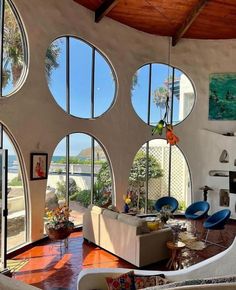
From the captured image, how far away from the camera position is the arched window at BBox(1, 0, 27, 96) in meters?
6.33

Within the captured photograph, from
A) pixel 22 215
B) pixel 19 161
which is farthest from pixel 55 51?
pixel 22 215

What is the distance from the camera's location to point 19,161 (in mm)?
6625

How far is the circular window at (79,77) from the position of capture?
7656mm

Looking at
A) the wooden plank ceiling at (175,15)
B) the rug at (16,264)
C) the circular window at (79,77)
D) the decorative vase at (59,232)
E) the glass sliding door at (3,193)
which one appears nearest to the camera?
the glass sliding door at (3,193)

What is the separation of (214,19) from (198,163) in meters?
4.77

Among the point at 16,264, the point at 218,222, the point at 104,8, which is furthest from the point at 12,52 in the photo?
the point at 218,222

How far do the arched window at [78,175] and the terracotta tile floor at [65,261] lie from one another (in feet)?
3.81

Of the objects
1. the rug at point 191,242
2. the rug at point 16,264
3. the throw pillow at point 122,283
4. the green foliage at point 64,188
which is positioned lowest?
the rug at point 191,242

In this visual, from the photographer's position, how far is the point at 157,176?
404 inches

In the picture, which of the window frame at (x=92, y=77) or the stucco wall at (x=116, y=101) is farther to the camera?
the window frame at (x=92, y=77)

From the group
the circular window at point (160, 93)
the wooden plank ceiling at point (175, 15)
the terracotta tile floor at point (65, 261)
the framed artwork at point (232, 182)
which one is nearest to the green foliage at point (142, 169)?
the circular window at point (160, 93)

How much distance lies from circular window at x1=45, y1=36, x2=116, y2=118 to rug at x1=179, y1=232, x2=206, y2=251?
4159mm

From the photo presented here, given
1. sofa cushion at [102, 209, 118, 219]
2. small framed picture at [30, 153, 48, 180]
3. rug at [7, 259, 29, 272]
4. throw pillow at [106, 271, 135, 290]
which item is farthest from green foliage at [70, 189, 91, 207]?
throw pillow at [106, 271, 135, 290]

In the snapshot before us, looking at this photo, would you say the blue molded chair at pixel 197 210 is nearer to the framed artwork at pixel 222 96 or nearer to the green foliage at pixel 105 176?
the green foliage at pixel 105 176
